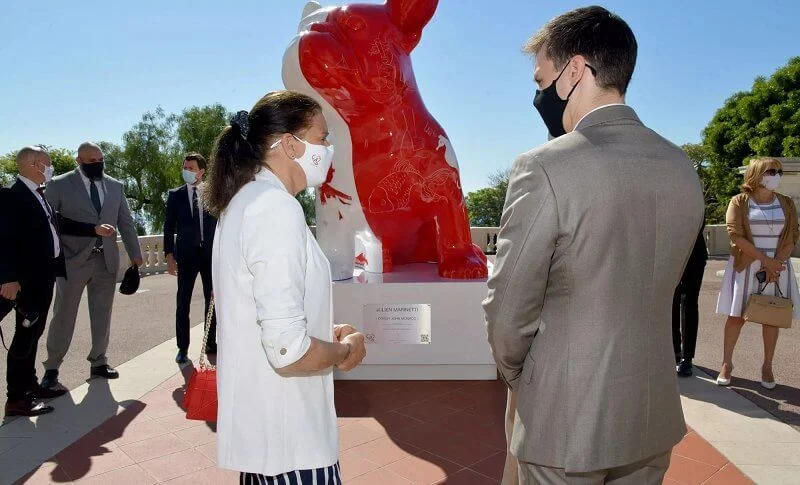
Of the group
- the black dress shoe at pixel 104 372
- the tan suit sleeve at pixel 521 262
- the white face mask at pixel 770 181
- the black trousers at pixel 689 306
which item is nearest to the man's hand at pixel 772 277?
the black trousers at pixel 689 306

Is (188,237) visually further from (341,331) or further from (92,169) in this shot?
(341,331)

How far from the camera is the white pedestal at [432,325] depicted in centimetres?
388

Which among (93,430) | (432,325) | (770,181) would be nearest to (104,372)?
(93,430)

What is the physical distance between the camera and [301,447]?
140 centimetres

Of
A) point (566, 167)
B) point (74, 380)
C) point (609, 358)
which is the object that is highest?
point (566, 167)

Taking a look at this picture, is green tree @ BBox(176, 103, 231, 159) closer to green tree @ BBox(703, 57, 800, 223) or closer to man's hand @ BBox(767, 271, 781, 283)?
green tree @ BBox(703, 57, 800, 223)

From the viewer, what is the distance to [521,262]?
1.27m

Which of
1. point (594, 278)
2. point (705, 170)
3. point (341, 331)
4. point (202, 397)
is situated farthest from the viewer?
point (705, 170)

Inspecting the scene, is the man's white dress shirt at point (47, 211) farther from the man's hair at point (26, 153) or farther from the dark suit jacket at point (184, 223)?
the dark suit jacket at point (184, 223)

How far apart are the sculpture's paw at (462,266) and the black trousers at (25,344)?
2.47m

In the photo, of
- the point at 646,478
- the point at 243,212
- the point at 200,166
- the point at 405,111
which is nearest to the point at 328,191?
the point at 405,111

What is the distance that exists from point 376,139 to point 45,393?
2.66m

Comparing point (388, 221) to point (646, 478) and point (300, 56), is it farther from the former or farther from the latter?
point (646, 478)

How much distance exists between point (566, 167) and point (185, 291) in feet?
13.6
